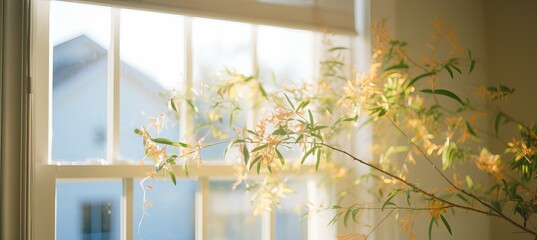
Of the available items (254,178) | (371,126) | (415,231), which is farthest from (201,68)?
(415,231)

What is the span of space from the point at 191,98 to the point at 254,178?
16.9 inches

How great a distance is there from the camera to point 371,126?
2.65 metres

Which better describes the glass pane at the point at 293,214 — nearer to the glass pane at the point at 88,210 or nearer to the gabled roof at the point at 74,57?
the glass pane at the point at 88,210

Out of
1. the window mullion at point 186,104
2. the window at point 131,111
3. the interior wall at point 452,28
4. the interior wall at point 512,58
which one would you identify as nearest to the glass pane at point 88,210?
the window at point 131,111

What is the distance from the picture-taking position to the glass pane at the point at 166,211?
7.59ft

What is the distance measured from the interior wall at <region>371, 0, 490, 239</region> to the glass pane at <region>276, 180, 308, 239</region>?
0.39 meters

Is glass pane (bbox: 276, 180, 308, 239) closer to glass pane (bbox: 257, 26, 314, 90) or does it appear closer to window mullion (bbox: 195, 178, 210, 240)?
window mullion (bbox: 195, 178, 210, 240)

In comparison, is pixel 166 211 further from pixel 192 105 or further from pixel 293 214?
pixel 293 214

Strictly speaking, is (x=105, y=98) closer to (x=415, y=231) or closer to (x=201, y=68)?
(x=201, y=68)

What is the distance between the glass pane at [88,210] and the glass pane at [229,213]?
368 millimetres

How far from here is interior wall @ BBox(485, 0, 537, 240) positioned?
2.94 m

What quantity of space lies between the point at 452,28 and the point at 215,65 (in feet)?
4.08

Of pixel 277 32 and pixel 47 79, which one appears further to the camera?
pixel 277 32

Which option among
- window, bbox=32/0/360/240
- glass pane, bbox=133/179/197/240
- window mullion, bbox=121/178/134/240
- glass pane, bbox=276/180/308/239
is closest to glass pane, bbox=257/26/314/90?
window, bbox=32/0/360/240
